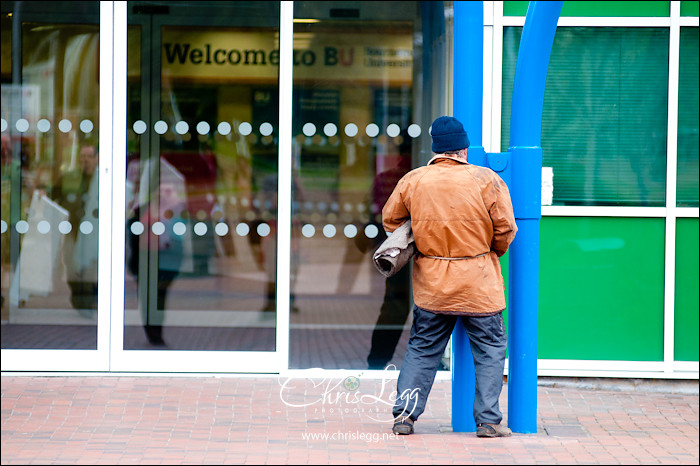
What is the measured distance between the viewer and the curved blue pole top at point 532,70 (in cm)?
512

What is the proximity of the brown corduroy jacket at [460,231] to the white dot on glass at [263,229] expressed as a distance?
257 cm

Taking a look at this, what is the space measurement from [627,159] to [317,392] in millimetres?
2837

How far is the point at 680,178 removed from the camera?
6.98 metres

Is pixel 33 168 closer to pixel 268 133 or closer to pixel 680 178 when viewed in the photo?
pixel 268 133

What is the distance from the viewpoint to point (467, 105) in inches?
210

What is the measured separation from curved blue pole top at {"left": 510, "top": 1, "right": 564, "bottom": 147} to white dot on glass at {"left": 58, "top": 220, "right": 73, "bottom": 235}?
12.4 feet

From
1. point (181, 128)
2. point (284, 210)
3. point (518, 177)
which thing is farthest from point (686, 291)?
point (181, 128)

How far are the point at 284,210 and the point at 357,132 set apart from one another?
0.92 metres

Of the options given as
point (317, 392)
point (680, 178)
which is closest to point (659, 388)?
point (680, 178)

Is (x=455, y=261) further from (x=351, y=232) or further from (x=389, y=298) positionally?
(x=389, y=298)

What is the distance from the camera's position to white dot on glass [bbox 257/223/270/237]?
7633mm

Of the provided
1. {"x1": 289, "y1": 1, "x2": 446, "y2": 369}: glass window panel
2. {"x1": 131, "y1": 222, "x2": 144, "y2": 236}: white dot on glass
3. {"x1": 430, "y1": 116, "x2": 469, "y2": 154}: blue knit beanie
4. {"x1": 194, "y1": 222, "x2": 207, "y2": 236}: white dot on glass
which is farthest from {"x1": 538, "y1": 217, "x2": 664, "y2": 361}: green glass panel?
{"x1": 131, "y1": 222, "x2": 144, "y2": 236}: white dot on glass

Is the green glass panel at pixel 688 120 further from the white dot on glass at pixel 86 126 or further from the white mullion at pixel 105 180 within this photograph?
the white dot on glass at pixel 86 126

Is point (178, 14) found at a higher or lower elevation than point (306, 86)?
higher
